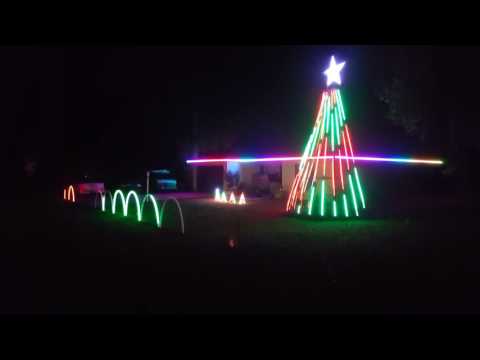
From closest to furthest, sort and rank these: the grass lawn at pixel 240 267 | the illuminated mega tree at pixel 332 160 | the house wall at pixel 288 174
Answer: the grass lawn at pixel 240 267, the illuminated mega tree at pixel 332 160, the house wall at pixel 288 174

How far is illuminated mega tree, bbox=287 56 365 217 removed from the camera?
51.1ft

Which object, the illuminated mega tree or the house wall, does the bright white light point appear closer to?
the illuminated mega tree

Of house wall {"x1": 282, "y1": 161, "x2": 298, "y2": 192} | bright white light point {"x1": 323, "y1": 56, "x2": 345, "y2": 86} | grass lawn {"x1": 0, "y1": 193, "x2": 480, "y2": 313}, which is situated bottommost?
grass lawn {"x1": 0, "y1": 193, "x2": 480, "y2": 313}

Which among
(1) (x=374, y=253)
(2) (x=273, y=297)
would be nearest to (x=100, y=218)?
(1) (x=374, y=253)

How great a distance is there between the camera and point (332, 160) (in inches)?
627

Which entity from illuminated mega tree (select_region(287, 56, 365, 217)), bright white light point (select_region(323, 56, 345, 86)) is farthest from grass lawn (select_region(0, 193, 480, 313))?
bright white light point (select_region(323, 56, 345, 86))

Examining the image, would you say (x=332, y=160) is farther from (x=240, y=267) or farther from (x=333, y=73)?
(x=240, y=267)

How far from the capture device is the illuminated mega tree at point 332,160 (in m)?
15.6

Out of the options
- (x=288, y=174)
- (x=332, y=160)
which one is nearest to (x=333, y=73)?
(x=332, y=160)

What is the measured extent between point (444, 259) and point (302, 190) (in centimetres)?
799

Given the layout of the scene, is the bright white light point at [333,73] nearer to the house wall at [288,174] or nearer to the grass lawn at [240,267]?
the grass lawn at [240,267]

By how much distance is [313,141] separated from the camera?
1638 cm

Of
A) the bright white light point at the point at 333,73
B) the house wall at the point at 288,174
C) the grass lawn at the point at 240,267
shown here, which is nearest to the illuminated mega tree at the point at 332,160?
the bright white light point at the point at 333,73

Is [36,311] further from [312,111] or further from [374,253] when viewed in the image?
[312,111]
